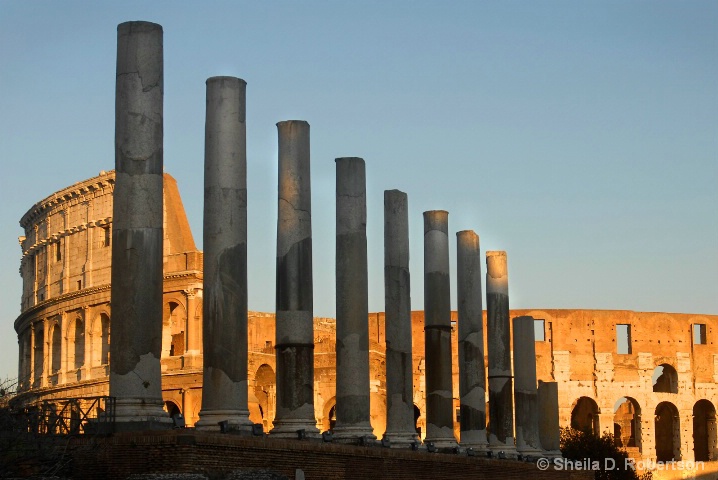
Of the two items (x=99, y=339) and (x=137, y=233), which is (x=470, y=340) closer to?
(x=137, y=233)

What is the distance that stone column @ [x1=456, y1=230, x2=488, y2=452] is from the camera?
2508 cm

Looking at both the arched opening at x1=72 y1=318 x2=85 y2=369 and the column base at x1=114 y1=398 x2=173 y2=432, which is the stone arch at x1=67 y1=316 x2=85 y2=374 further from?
the column base at x1=114 y1=398 x2=173 y2=432

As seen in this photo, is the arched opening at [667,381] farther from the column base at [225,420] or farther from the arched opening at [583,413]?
the column base at [225,420]

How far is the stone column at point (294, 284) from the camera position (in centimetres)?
1758

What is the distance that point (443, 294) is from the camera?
77.3 ft

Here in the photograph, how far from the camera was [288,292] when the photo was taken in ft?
58.4

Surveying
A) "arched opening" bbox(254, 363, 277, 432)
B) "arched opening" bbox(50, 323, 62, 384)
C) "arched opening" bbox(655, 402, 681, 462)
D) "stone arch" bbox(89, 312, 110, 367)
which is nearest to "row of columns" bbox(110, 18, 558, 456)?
"arched opening" bbox(254, 363, 277, 432)

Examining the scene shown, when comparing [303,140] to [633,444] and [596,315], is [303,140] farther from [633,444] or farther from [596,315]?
[633,444]

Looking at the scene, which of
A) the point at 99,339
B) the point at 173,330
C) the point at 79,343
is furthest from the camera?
the point at 79,343

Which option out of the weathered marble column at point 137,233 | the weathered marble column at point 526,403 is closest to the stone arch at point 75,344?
the weathered marble column at point 526,403

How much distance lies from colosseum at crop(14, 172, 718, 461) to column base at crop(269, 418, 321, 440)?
21318 millimetres

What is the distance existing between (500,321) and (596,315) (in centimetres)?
2487

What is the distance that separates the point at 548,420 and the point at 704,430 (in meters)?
24.8

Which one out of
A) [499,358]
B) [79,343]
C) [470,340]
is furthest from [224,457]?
[79,343]
